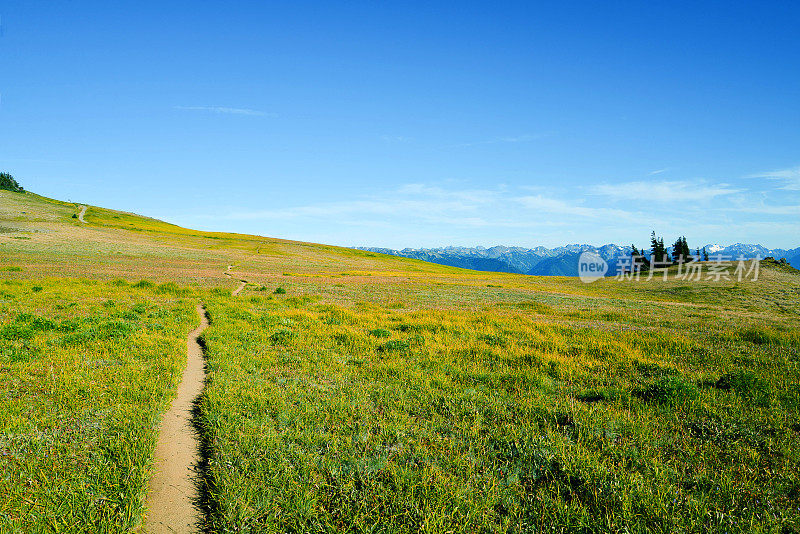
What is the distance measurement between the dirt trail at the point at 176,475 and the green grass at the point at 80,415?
23 cm

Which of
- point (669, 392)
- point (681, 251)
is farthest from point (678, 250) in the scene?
point (669, 392)

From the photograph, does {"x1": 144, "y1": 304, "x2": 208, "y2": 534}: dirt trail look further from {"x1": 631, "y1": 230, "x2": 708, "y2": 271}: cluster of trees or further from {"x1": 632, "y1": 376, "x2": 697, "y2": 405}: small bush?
{"x1": 631, "y1": 230, "x2": 708, "y2": 271}: cluster of trees

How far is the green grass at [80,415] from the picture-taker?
187 inches

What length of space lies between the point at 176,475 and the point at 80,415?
3.15 m

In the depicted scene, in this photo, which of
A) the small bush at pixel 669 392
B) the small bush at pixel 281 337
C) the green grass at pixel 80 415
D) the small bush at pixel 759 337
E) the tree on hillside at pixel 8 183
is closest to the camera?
the green grass at pixel 80 415

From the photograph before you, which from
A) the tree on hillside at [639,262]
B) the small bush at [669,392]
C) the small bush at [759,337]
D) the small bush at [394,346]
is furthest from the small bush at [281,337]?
the tree on hillside at [639,262]

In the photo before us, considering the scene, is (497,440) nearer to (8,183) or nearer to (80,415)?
(80,415)

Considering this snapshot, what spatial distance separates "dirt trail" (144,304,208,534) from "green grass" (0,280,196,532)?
0.23 meters

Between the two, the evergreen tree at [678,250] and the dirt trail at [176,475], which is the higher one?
the evergreen tree at [678,250]

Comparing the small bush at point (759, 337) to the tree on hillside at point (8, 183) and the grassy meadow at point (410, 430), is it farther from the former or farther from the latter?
the tree on hillside at point (8, 183)

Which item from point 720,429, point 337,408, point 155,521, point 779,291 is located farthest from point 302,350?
point 779,291

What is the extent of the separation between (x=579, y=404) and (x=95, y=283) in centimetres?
3504

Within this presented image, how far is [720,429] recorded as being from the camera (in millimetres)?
6977

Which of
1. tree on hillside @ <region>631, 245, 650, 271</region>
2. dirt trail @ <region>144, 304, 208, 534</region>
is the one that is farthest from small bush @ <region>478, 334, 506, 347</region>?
tree on hillside @ <region>631, 245, 650, 271</region>
